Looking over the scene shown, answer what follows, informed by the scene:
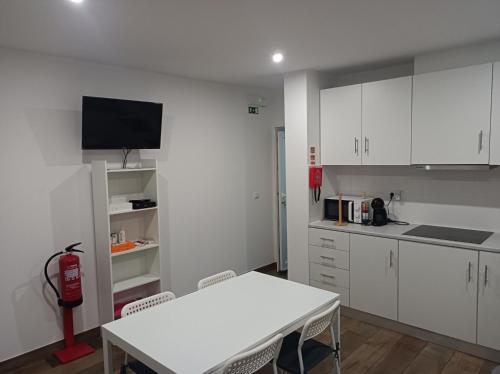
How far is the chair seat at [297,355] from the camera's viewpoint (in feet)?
7.55

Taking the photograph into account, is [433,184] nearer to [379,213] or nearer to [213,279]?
[379,213]

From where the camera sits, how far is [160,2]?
2.20 metres

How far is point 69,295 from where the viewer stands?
3305 mm

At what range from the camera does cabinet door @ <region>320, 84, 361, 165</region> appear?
400cm

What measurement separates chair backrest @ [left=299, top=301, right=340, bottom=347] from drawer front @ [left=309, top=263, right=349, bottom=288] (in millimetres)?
1571

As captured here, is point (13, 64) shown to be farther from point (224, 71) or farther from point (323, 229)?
point (323, 229)

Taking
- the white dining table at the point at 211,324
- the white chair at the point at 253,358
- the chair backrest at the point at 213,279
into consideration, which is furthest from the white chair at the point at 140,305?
the white chair at the point at 253,358

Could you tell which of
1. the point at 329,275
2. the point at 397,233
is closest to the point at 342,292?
the point at 329,275

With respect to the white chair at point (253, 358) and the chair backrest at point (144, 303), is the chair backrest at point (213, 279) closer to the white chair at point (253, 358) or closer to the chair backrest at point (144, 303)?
the chair backrest at point (144, 303)

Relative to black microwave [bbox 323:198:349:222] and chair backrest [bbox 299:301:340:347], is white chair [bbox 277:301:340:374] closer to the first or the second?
chair backrest [bbox 299:301:340:347]

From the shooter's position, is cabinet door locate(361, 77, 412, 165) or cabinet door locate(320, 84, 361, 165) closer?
cabinet door locate(361, 77, 412, 165)

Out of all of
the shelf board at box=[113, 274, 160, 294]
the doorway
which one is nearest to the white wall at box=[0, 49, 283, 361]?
the shelf board at box=[113, 274, 160, 294]

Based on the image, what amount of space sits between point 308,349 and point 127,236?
2.25 m

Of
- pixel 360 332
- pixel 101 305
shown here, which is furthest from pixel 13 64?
pixel 360 332
